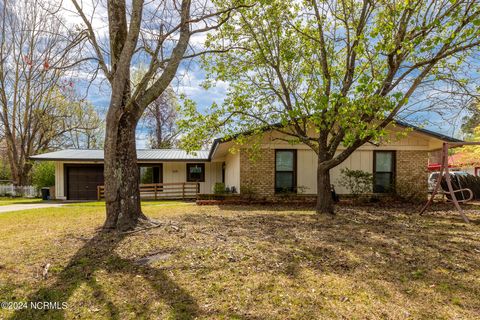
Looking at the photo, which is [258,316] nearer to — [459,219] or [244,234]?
[244,234]

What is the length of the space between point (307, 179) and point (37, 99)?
849 inches

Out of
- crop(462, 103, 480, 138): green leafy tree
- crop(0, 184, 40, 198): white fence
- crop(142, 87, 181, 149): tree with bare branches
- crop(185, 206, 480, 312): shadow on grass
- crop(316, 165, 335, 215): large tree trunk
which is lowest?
crop(0, 184, 40, 198): white fence

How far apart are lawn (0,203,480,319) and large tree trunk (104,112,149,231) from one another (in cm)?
55

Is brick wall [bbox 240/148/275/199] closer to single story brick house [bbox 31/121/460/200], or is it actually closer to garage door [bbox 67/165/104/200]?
single story brick house [bbox 31/121/460/200]

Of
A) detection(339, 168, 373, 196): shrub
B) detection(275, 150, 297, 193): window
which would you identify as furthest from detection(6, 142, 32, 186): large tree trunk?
detection(339, 168, 373, 196): shrub

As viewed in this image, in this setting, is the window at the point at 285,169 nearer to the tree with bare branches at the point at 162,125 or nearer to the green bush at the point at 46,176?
the green bush at the point at 46,176

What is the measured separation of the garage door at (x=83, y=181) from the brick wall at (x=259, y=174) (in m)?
10.6

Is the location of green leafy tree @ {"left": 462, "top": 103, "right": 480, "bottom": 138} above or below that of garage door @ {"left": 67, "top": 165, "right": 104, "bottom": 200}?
above

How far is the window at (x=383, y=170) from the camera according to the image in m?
13.6

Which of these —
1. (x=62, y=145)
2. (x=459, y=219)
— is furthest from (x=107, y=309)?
(x=62, y=145)

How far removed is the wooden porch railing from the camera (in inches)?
707

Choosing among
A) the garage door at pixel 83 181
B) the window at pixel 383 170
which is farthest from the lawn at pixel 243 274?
the garage door at pixel 83 181

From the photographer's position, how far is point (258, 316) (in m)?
3.00

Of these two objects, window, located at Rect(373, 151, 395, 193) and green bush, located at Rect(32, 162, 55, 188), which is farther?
green bush, located at Rect(32, 162, 55, 188)
